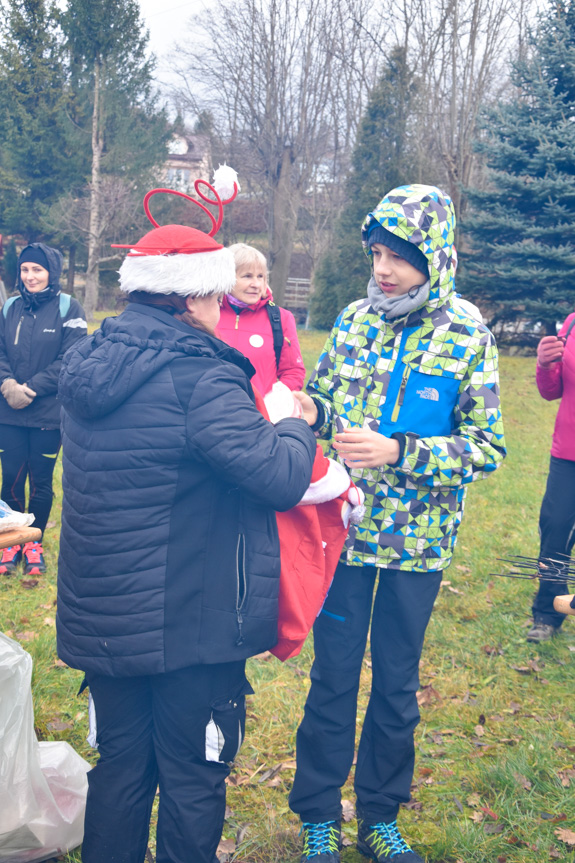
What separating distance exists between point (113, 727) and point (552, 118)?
1414 centimetres

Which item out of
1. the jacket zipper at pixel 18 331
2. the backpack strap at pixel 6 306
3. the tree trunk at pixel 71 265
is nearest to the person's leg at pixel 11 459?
the jacket zipper at pixel 18 331

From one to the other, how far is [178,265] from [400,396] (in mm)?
920

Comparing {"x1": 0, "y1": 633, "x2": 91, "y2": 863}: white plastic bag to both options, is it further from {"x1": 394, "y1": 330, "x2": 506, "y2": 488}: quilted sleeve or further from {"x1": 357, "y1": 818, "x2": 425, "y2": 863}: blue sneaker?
{"x1": 394, "y1": 330, "x2": 506, "y2": 488}: quilted sleeve

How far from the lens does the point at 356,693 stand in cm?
272

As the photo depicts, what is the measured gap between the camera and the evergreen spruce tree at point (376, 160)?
19.1m

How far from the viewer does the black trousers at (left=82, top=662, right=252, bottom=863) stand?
2125mm

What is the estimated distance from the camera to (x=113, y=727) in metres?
2.18

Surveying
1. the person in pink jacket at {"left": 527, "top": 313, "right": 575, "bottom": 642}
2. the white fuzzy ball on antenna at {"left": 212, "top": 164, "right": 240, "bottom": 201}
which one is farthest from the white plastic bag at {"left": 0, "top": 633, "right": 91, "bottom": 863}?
the person in pink jacket at {"left": 527, "top": 313, "right": 575, "bottom": 642}

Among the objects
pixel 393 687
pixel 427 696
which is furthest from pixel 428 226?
pixel 427 696

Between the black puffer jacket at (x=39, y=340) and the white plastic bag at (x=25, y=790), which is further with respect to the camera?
the black puffer jacket at (x=39, y=340)

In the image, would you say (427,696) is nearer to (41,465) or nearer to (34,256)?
(41,465)

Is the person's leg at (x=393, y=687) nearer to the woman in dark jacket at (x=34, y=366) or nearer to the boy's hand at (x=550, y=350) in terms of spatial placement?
the boy's hand at (x=550, y=350)

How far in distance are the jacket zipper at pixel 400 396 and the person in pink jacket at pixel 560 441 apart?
1.69 metres

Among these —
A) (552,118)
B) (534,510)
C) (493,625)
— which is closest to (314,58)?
(552,118)
